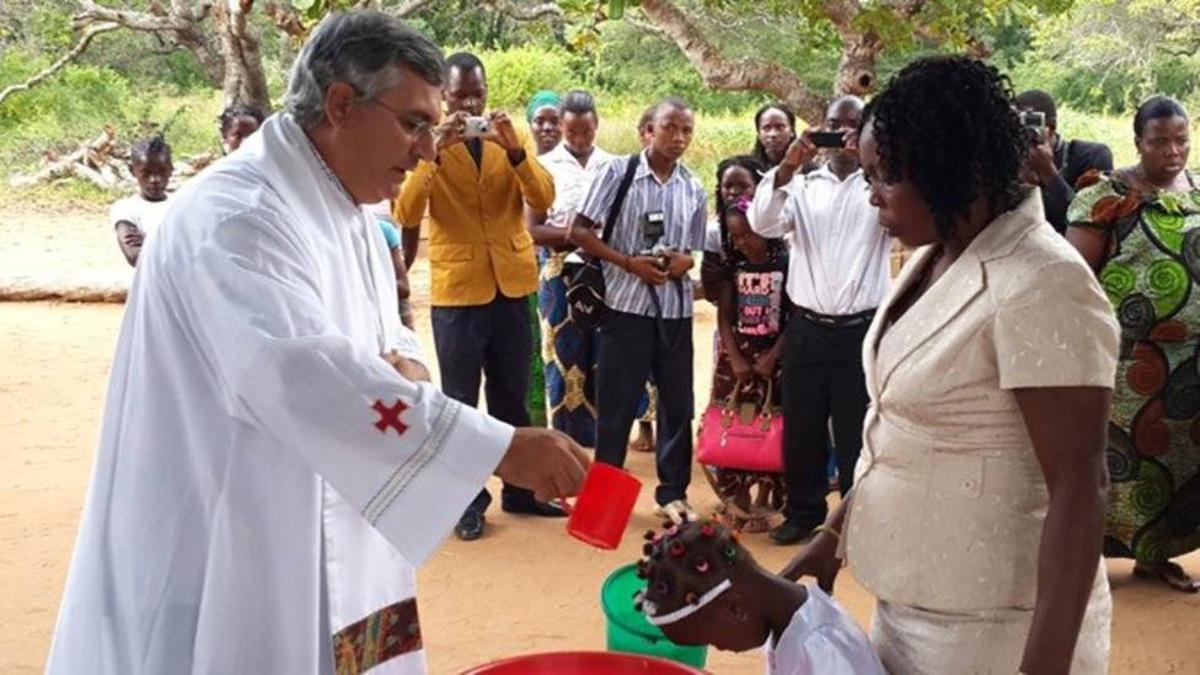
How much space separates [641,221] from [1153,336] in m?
1.98

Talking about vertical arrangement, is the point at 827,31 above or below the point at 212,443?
above

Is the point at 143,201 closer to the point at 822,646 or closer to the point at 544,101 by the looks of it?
the point at 544,101

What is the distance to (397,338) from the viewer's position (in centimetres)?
232

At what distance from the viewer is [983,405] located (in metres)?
Result: 1.63

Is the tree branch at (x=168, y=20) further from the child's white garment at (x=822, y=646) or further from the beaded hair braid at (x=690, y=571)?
the child's white garment at (x=822, y=646)

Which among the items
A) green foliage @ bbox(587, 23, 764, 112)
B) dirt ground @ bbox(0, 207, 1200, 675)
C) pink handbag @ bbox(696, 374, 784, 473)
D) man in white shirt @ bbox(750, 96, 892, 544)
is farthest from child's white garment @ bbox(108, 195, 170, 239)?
green foliage @ bbox(587, 23, 764, 112)

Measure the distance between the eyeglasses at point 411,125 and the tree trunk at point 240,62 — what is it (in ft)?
30.9

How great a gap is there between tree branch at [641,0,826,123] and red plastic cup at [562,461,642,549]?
309 inches

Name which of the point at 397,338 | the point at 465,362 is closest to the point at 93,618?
the point at 397,338

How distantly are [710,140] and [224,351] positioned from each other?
48.4 feet

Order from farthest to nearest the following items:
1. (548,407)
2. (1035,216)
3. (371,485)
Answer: (548,407) → (371,485) → (1035,216)

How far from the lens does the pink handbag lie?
15.7ft

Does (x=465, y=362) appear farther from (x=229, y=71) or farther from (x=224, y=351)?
(x=229, y=71)

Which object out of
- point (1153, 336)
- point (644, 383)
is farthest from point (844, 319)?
point (1153, 336)
